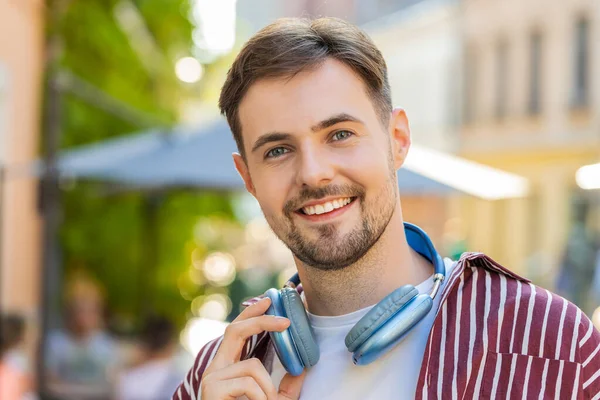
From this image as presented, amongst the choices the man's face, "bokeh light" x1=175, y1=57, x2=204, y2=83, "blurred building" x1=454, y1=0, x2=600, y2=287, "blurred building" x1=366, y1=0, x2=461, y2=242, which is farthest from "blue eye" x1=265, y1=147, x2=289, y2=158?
"blurred building" x1=366, y1=0, x2=461, y2=242

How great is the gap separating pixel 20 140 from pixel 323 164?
24.3 feet

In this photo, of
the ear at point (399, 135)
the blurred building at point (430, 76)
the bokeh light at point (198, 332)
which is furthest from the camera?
the blurred building at point (430, 76)

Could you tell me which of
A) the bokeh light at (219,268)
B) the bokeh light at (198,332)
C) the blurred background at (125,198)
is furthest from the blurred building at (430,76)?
the bokeh light at (198,332)

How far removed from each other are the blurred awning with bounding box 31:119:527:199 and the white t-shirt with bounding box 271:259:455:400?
4.45 metres

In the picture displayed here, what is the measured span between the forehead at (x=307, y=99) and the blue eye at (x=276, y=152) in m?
0.04

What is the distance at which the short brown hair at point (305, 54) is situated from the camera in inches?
77.2

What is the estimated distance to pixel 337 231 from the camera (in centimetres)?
194

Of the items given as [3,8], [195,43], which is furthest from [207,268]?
[3,8]

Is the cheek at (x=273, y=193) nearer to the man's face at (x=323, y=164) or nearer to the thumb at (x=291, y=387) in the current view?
the man's face at (x=323, y=164)

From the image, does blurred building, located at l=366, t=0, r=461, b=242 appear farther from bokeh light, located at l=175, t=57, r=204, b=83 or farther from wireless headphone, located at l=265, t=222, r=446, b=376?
wireless headphone, located at l=265, t=222, r=446, b=376

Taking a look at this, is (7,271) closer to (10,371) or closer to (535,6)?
(10,371)

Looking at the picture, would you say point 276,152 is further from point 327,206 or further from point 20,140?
point 20,140

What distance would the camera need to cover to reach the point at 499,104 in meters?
26.5

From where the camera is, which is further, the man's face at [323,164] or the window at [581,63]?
the window at [581,63]
